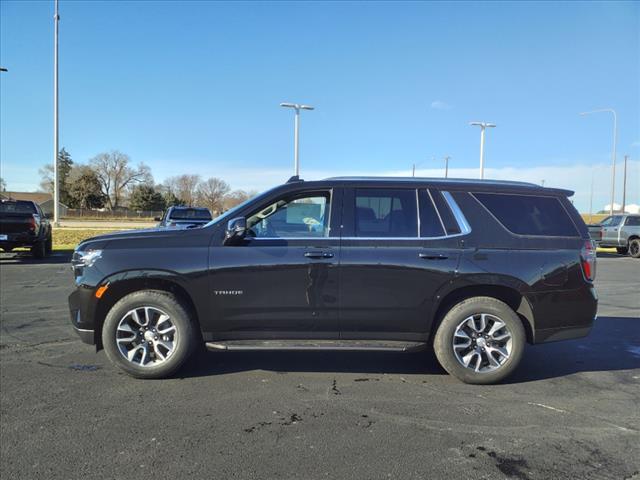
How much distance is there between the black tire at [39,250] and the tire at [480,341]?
13608 mm

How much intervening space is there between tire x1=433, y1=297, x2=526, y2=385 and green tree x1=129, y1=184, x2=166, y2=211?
3179 inches

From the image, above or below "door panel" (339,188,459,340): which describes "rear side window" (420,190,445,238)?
above

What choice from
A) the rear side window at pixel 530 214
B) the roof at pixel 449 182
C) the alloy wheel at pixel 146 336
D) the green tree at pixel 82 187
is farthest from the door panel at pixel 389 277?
the green tree at pixel 82 187

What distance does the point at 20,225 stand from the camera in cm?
1327

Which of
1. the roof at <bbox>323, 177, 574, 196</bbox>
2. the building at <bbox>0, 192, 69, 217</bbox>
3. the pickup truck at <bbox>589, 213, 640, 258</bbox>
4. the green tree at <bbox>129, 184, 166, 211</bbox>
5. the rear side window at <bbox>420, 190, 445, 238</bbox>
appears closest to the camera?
the rear side window at <bbox>420, 190, 445, 238</bbox>

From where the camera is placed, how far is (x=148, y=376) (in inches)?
178

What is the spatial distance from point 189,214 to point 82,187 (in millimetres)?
66824

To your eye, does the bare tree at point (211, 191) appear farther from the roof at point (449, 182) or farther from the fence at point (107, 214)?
the roof at point (449, 182)

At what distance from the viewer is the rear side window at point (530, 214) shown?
4.66m

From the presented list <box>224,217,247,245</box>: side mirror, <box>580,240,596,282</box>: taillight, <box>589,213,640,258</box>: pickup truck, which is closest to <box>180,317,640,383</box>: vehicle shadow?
<box>580,240,596,282</box>: taillight

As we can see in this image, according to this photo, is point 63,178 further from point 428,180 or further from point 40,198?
point 428,180

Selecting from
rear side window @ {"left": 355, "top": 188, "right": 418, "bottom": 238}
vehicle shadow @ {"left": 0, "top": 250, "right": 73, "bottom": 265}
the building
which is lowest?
vehicle shadow @ {"left": 0, "top": 250, "right": 73, "bottom": 265}

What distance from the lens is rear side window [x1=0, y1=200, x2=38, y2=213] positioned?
13570 millimetres

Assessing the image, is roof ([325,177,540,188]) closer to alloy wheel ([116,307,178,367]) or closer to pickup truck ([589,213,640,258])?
alloy wheel ([116,307,178,367])
